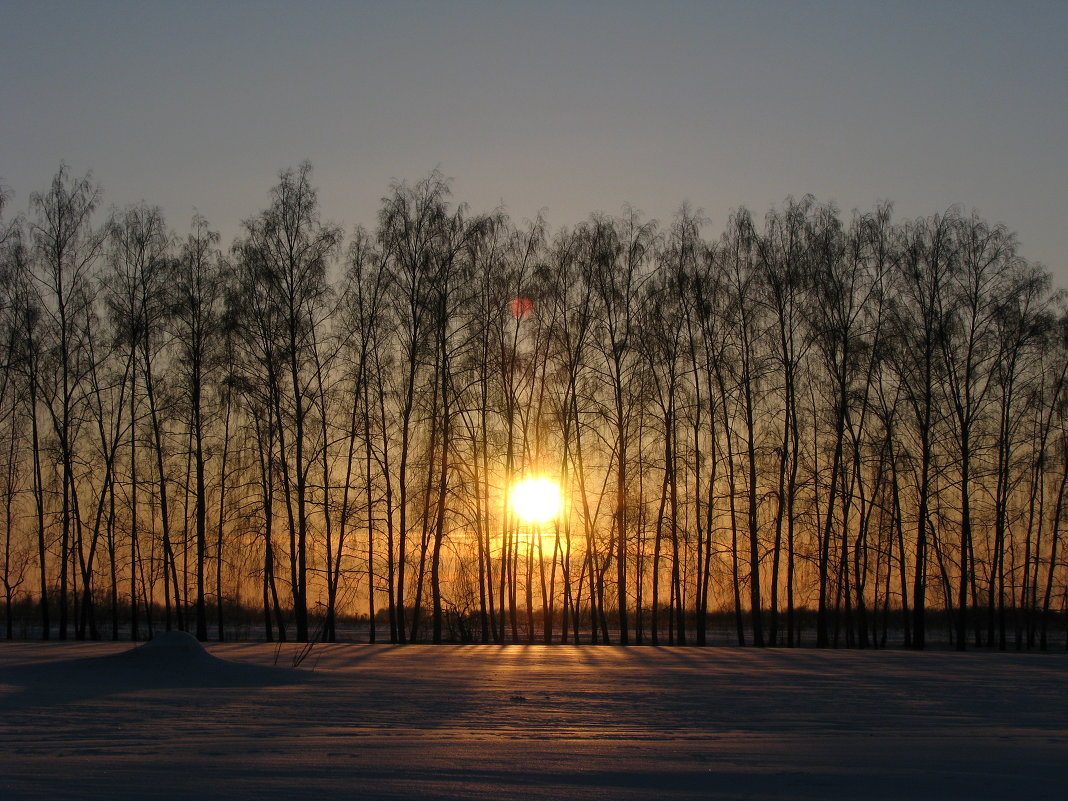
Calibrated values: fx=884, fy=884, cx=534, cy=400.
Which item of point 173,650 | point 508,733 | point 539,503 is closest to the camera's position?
point 508,733

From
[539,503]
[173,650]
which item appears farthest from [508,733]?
[539,503]

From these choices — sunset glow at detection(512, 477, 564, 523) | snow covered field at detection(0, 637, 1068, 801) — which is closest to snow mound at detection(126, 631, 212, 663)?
snow covered field at detection(0, 637, 1068, 801)

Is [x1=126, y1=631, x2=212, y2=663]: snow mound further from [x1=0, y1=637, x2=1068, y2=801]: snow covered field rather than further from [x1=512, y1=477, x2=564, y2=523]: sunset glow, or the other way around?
[x1=512, y1=477, x2=564, y2=523]: sunset glow

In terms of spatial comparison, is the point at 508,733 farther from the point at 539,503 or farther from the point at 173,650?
the point at 539,503

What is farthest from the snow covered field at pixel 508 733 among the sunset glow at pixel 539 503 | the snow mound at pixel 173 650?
the sunset glow at pixel 539 503

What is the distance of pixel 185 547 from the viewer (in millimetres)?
26234

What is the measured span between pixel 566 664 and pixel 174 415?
16075mm

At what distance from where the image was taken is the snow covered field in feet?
17.9

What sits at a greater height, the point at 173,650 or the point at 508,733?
the point at 508,733

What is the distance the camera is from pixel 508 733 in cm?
738

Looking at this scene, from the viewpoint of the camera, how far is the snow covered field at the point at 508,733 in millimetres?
5469

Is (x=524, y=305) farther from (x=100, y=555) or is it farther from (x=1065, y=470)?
(x=1065, y=470)

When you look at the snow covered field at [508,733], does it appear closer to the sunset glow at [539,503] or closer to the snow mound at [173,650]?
the snow mound at [173,650]

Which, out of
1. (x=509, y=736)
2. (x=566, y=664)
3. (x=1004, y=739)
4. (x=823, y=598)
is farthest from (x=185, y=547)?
(x=1004, y=739)
